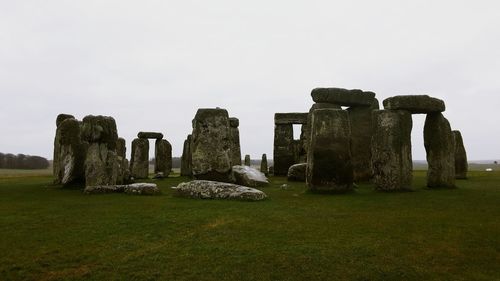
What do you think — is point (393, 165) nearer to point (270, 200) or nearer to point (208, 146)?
point (270, 200)

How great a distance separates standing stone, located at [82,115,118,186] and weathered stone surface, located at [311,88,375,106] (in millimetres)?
7671

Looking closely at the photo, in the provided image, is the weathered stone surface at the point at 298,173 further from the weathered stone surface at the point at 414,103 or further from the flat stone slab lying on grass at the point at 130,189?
the flat stone slab lying on grass at the point at 130,189

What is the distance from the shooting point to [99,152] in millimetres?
13000

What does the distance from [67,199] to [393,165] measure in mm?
8555

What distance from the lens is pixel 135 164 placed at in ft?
72.0

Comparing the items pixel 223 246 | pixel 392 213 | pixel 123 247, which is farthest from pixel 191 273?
pixel 392 213

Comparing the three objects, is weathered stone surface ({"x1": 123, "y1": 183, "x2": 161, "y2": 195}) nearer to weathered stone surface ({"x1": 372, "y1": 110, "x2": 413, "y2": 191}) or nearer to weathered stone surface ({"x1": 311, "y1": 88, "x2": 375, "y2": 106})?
weathered stone surface ({"x1": 372, "y1": 110, "x2": 413, "y2": 191})

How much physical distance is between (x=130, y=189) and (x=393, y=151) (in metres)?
7.24

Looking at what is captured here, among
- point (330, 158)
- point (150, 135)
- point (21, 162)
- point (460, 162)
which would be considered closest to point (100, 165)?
point (330, 158)

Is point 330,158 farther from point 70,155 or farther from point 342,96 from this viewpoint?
point 70,155

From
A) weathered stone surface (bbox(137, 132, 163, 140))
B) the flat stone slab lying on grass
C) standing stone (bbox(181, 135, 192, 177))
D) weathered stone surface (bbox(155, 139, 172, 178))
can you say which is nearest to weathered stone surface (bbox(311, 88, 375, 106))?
the flat stone slab lying on grass

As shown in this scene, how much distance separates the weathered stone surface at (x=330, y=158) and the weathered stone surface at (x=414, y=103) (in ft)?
5.06

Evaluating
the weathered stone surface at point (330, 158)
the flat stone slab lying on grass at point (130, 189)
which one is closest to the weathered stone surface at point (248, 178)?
the weathered stone surface at point (330, 158)

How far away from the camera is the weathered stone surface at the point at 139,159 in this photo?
21706 mm
